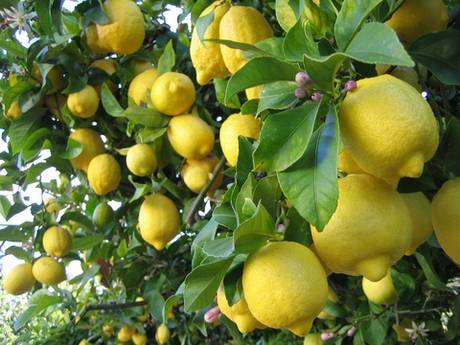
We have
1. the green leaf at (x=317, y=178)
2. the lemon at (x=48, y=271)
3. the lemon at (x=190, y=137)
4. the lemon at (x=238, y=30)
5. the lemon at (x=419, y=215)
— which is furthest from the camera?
the lemon at (x=48, y=271)

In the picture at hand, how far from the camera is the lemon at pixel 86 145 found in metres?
1.52

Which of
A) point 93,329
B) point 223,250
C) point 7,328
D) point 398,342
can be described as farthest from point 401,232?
point 7,328

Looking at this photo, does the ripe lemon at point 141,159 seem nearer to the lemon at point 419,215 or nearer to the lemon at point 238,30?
the lemon at point 238,30

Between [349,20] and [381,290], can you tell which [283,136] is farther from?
[381,290]

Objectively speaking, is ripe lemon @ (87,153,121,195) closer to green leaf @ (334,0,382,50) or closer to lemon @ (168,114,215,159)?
lemon @ (168,114,215,159)

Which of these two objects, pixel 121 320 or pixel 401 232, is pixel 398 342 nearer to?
pixel 121 320

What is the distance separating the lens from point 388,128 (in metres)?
0.60

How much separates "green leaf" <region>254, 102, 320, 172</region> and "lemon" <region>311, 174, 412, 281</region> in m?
0.08

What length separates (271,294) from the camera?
25.3 inches

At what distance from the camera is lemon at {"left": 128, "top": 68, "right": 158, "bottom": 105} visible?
1451 mm

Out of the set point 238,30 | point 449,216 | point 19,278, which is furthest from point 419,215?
point 19,278

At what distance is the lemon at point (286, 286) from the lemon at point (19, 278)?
132 cm

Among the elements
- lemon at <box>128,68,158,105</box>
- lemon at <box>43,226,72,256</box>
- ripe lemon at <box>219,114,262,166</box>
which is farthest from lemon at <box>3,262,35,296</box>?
ripe lemon at <box>219,114,262,166</box>

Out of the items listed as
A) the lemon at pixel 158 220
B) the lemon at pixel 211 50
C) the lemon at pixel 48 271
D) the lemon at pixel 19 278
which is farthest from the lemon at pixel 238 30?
the lemon at pixel 19 278
